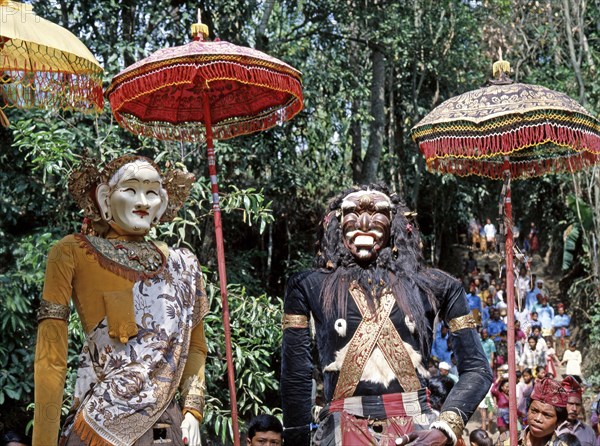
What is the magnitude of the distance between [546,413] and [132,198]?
2.81 metres

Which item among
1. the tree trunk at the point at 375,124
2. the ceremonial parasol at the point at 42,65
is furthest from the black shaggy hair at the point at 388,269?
the tree trunk at the point at 375,124

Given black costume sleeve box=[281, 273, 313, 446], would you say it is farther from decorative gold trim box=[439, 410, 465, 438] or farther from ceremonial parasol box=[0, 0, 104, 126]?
ceremonial parasol box=[0, 0, 104, 126]

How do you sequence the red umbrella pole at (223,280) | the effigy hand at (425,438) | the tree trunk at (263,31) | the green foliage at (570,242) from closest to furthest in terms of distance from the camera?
the effigy hand at (425,438) < the red umbrella pole at (223,280) < the tree trunk at (263,31) < the green foliage at (570,242)

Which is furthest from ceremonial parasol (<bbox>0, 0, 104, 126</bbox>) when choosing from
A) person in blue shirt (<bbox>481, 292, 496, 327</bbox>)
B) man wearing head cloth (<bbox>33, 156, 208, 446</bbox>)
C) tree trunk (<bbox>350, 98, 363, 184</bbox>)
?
person in blue shirt (<bbox>481, 292, 496, 327</bbox>)

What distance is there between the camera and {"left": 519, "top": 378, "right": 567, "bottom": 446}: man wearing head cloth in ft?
17.2

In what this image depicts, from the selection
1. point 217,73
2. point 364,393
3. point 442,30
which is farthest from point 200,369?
point 442,30

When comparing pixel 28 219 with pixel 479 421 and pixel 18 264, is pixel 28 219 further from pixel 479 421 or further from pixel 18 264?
pixel 479 421

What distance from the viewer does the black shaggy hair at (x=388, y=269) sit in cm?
391

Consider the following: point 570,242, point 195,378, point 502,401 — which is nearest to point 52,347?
point 195,378

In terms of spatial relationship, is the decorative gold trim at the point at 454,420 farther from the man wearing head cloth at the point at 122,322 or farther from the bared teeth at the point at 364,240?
the man wearing head cloth at the point at 122,322

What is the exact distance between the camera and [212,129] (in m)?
5.60

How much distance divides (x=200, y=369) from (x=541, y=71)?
1413cm

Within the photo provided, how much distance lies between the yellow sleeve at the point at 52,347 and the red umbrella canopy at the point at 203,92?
109cm

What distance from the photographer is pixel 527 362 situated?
43.2 ft
